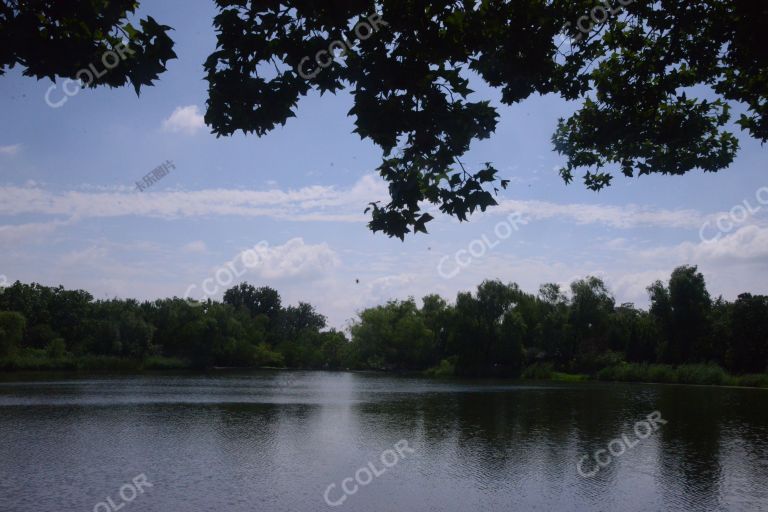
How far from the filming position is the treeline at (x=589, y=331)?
6938 cm

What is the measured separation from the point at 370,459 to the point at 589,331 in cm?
7021

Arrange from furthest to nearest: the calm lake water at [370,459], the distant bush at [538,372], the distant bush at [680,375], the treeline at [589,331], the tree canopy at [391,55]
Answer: the distant bush at [538,372]
the treeline at [589,331]
the distant bush at [680,375]
the calm lake water at [370,459]
the tree canopy at [391,55]

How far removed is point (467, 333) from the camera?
84188 millimetres

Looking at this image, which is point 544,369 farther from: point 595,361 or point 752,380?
point 752,380

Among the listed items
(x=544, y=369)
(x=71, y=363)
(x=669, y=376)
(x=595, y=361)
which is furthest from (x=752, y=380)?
(x=71, y=363)

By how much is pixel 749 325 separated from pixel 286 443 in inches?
2506

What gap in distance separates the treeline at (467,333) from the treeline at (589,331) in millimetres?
144

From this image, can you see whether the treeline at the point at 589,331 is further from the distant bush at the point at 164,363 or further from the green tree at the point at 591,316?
the distant bush at the point at 164,363

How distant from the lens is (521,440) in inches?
890

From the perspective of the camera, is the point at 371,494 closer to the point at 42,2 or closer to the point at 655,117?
the point at 655,117

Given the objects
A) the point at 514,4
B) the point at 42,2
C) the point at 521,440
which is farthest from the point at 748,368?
the point at 42,2

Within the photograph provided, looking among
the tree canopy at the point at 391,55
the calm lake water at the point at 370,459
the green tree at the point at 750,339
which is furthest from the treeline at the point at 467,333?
the tree canopy at the point at 391,55

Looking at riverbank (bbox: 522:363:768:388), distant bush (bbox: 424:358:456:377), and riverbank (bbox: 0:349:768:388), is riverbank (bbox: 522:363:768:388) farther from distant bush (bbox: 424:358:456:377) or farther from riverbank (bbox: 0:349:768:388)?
distant bush (bbox: 424:358:456:377)

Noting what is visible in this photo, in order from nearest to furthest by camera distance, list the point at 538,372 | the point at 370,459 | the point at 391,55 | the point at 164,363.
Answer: the point at 391,55 → the point at 370,459 → the point at 538,372 → the point at 164,363
